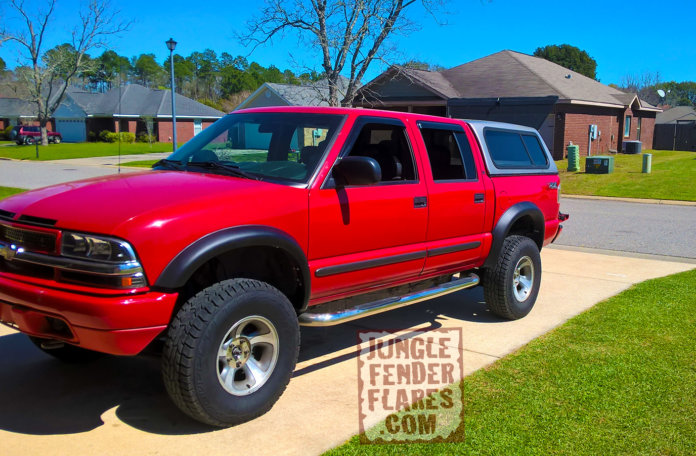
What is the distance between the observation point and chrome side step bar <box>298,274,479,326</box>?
4.43 meters

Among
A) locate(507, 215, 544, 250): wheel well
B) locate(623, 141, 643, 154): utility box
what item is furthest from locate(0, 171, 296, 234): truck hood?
locate(623, 141, 643, 154): utility box

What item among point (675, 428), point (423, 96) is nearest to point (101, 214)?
point (675, 428)

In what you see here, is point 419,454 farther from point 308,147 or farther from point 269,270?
point 308,147

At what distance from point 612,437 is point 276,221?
2483mm

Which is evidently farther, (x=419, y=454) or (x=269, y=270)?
(x=269, y=270)

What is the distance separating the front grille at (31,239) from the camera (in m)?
3.68

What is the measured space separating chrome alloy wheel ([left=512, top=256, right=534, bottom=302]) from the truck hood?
125 inches

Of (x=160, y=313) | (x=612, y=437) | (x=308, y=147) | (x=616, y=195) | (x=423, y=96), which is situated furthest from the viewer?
(x=423, y=96)

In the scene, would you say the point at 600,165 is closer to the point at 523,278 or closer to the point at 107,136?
the point at 523,278

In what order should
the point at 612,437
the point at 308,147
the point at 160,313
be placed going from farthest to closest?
the point at 308,147 → the point at 612,437 → the point at 160,313

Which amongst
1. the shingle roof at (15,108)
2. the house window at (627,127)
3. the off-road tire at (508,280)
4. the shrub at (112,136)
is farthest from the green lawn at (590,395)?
the shingle roof at (15,108)

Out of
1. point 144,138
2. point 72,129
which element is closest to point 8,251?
point 144,138

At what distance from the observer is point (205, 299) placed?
375 cm

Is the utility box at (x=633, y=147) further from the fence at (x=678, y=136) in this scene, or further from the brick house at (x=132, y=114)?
the brick house at (x=132, y=114)
